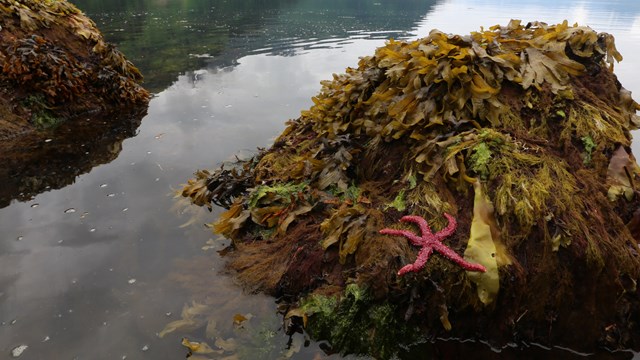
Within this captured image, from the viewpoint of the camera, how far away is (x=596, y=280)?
3721mm

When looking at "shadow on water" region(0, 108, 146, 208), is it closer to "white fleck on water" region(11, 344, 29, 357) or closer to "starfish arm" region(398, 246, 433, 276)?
"white fleck on water" region(11, 344, 29, 357)

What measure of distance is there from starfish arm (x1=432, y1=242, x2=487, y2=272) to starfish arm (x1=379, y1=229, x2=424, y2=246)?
0.14 metres

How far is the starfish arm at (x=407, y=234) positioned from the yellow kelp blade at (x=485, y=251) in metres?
0.42

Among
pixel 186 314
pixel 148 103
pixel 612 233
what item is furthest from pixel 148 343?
pixel 148 103

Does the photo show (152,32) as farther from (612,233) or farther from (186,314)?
(612,233)

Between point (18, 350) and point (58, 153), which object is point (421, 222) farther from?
point (58, 153)

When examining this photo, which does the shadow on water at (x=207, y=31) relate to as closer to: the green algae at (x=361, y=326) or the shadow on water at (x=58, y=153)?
the shadow on water at (x=58, y=153)

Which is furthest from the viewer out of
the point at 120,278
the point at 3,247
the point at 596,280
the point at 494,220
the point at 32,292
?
the point at 3,247

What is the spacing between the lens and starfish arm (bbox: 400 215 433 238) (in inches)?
155

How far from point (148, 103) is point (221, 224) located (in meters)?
6.60

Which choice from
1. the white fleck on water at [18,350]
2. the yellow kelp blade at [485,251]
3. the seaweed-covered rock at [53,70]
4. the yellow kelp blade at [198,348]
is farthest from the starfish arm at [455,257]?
the seaweed-covered rock at [53,70]

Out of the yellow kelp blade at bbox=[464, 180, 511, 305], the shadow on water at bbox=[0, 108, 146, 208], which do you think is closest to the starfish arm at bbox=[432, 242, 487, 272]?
the yellow kelp blade at bbox=[464, 180, 511, 305]

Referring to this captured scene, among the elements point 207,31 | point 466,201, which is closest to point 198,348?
point 466,201

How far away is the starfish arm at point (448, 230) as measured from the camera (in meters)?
3.90
